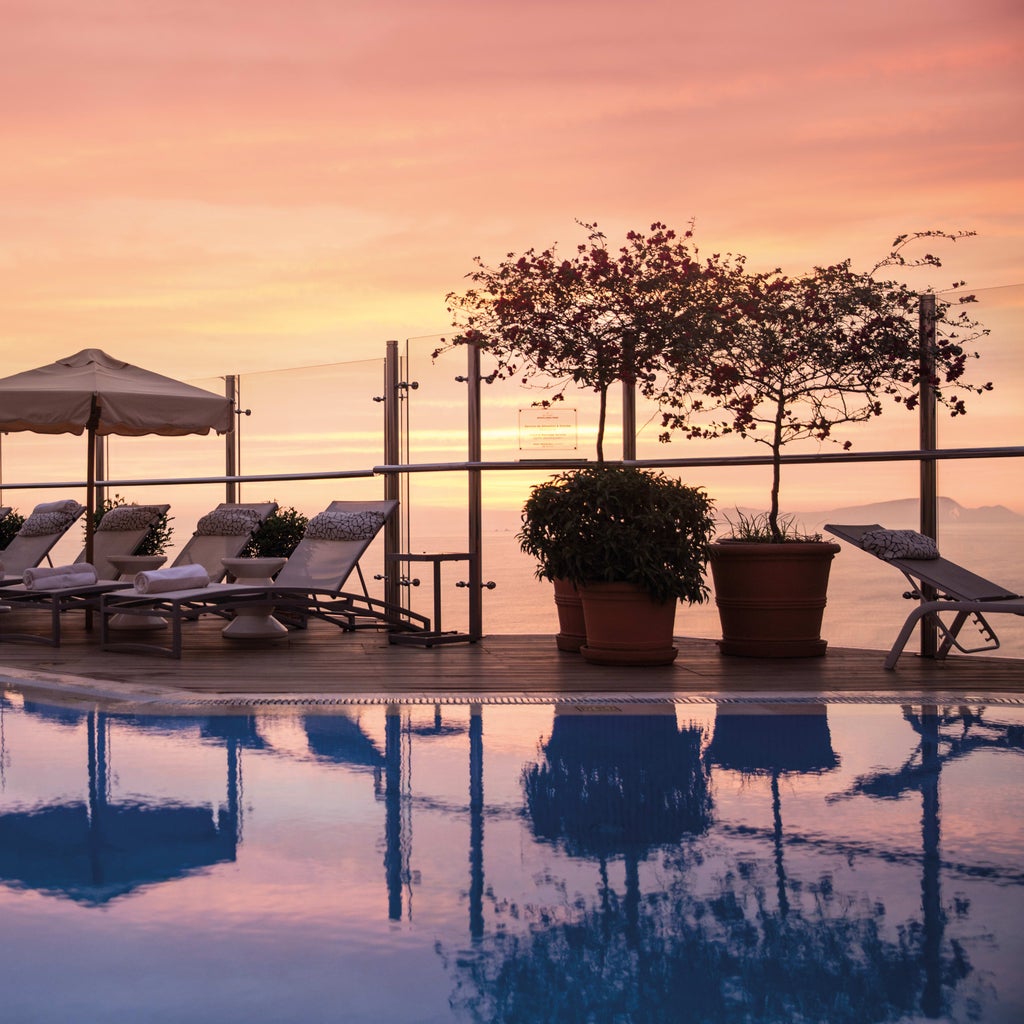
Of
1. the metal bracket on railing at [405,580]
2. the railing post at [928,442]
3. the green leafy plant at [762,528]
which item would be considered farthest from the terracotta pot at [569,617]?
the railing post at [928,442]

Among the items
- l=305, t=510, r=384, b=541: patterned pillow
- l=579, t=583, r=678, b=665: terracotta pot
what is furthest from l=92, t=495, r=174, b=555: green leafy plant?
l=579, t=583, r=678, b=665: terracotta pot

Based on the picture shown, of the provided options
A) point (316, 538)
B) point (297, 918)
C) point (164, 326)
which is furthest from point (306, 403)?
point (297, 918)

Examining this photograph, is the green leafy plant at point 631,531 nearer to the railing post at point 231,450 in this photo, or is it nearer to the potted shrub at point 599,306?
the potted shrub at point 599,306

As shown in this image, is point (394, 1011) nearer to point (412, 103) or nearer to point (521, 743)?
point (521, 743)

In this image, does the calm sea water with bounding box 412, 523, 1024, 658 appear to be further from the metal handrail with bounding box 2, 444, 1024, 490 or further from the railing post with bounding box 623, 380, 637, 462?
the railing post with bounding box 623, 380, 637, 462

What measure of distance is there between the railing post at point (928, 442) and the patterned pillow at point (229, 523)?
4.79m

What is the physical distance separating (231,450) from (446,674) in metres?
4.47

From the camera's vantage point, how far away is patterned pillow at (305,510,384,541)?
8.34m

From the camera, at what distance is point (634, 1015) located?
2.24 metres

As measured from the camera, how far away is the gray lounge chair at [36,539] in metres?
10.1

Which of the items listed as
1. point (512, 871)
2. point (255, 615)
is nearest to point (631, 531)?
point (255, 615)

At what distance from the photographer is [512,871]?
10.2ft

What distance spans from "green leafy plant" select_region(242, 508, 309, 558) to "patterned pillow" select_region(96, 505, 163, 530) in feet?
2.72

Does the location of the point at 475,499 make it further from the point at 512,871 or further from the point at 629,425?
the point at 512,871
